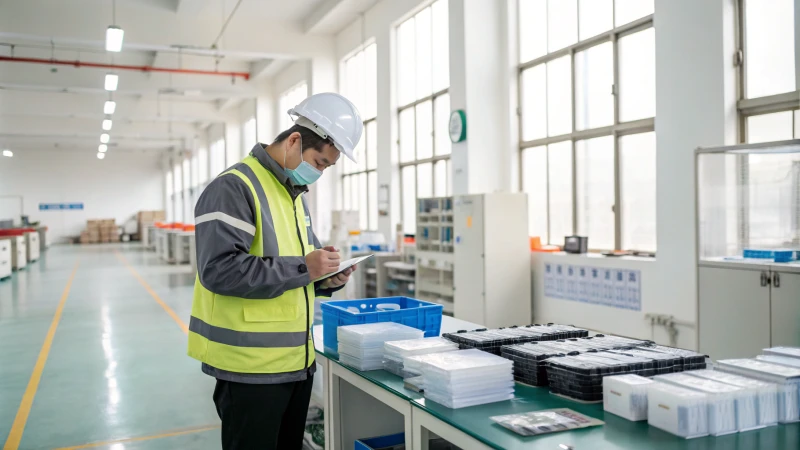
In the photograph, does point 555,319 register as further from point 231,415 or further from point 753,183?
point 231,415

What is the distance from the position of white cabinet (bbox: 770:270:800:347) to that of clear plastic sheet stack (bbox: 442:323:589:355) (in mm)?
1891

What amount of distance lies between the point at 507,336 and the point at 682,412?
91cm

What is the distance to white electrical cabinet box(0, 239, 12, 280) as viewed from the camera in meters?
12.9

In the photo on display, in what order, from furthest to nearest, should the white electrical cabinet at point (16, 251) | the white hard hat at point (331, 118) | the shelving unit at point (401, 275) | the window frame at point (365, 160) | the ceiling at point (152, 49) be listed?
the white electrical cabinet at point (16, 251) < the window frame at point (365, 160) < the ceiling at point (152, 49) < the shelving unit at point (401, 275) < the white hard hat at point (331, 118)

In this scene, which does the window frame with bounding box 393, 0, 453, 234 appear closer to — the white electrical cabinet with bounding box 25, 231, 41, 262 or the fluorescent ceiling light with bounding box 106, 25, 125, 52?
the fluorescent ceiling light with bounding box 106, 25, 125, 52

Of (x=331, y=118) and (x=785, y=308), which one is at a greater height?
(x=331, y=118)

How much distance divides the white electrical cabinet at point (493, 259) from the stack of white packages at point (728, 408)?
4981 millimetres

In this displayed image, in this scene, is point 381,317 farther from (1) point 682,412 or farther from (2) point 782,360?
(2) point 782,360

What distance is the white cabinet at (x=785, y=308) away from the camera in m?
3.68

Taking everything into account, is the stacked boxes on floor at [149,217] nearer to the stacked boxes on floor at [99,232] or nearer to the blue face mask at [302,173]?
the stacked boxes on floor at [99,232]

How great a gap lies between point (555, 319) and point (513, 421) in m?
5.26

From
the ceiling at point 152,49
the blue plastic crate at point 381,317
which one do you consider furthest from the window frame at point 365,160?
the blue plastic crate at point 381,317

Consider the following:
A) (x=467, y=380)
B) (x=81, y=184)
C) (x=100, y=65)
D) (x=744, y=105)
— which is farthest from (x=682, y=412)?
(x=81, y=184)

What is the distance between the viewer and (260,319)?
6.56 ft
